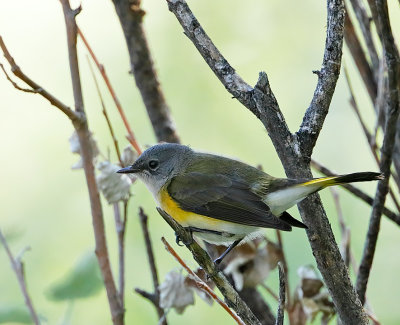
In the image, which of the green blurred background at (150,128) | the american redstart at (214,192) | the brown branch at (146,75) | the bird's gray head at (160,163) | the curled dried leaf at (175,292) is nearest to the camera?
the curled dried leaf at (175,292)

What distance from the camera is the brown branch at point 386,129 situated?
90.1 inches

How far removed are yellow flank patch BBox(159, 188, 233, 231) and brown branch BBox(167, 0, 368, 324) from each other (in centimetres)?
79

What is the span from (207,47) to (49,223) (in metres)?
2.91

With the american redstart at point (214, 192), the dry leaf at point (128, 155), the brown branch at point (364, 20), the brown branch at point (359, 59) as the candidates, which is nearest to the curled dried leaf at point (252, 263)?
the american redstart at point (214, 192)

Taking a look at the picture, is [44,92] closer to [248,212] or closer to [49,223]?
[248,212]

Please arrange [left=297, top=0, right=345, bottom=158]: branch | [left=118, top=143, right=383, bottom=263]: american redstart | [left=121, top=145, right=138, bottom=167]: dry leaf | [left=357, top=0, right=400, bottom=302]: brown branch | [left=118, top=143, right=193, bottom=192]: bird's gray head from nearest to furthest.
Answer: [left=297, top=0, right=345, bottom=158]: branch → [left=357, top=0, right=400, bottom=302]: brown branch → [left=118, top=143, right=383, bottom=263]: american redstart → [left=121, top=145, right=138, bottom=167]: dry leaf → [left=118, top=143, right=193, bottom=192]: bird's gray head

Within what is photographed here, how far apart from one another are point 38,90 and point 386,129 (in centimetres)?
113

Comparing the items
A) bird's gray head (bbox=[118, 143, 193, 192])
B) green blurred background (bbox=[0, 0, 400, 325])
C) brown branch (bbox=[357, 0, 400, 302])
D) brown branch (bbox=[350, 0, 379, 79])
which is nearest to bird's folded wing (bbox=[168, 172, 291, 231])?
bird's gray head (bbox=[118, 143, 193, 192])

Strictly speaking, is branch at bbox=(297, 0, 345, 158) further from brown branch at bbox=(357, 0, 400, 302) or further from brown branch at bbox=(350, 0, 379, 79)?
brown branch at bbox=(350, 0, 379, 79)

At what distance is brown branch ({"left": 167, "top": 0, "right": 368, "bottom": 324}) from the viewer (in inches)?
76.2

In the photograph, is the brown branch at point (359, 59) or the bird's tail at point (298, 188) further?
the brown branch at point (359, 59)

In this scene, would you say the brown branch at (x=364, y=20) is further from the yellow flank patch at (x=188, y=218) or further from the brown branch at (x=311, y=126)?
the yellow flank patch at (x=188, y=218)

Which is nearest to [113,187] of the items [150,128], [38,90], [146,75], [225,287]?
[38,90]

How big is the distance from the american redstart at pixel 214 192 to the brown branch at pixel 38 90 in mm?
434
